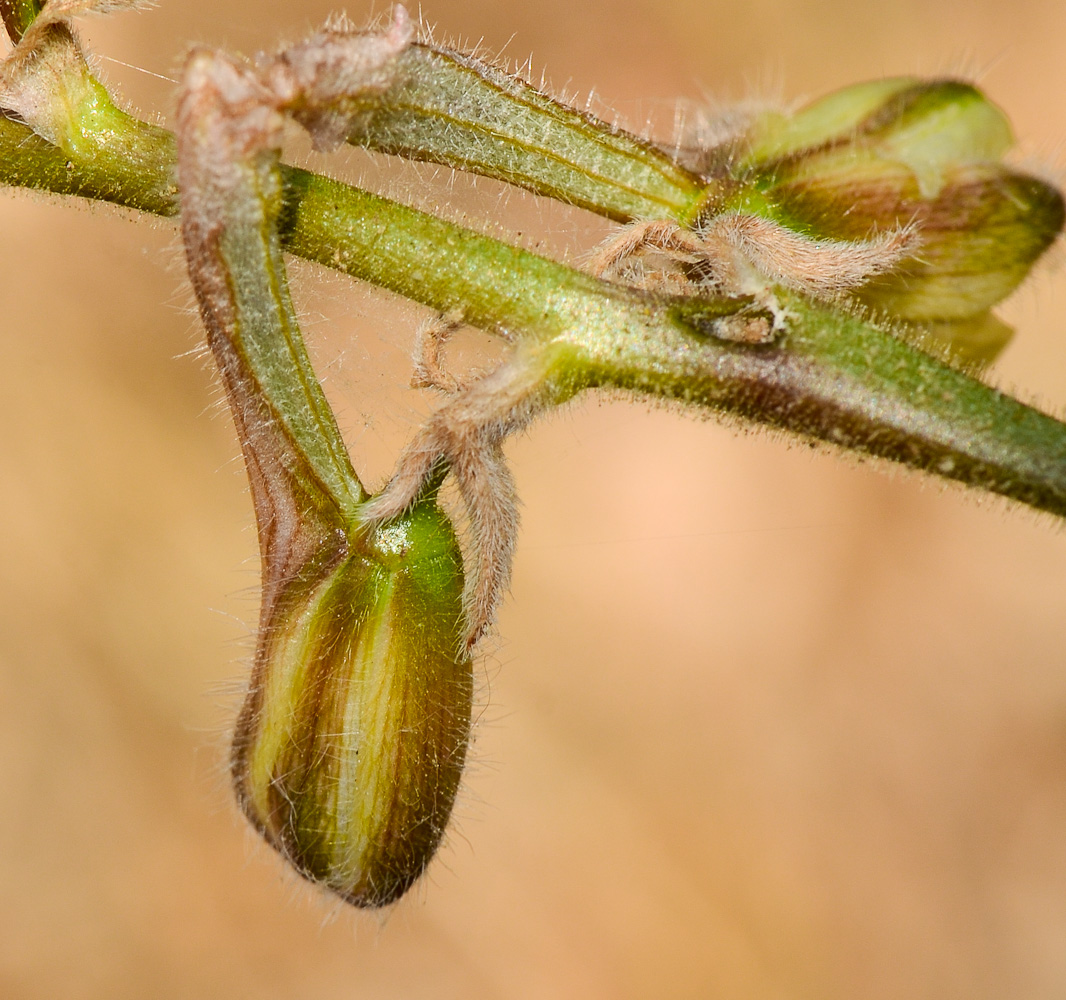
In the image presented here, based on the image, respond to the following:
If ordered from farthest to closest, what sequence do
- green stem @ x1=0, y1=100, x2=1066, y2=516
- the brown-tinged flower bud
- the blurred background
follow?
the blurred background, the brown-tinged flower bud, green stem @ x1=0, y1=100, x2=1066, y2=516

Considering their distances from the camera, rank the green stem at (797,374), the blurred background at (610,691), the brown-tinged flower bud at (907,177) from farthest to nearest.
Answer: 1. the blurred background at (610,691)
2. the brown-tinged flower bud at (907,177)
3. the green stem at (797,374)

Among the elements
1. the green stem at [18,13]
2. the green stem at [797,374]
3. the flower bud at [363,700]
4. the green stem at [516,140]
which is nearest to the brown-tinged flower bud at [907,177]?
the green stem at [516,140]

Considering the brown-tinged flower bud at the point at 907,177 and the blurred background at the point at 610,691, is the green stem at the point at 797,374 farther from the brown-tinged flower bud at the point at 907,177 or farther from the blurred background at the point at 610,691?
the blurred background at the point at 610,691

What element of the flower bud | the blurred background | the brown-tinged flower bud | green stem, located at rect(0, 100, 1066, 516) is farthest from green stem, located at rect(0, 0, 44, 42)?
the blurred background

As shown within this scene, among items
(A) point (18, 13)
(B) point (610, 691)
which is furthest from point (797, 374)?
(B) point (610, 691)

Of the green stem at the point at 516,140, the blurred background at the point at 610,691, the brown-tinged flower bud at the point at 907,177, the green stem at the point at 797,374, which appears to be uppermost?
the brown-tinged flower bud at the point at 907,177

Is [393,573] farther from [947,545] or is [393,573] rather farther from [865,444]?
[947,545]

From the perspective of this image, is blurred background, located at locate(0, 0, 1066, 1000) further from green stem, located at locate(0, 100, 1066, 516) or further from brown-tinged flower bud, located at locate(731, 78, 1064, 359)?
green stem, located at locate(0, 100, 1066, 516)
